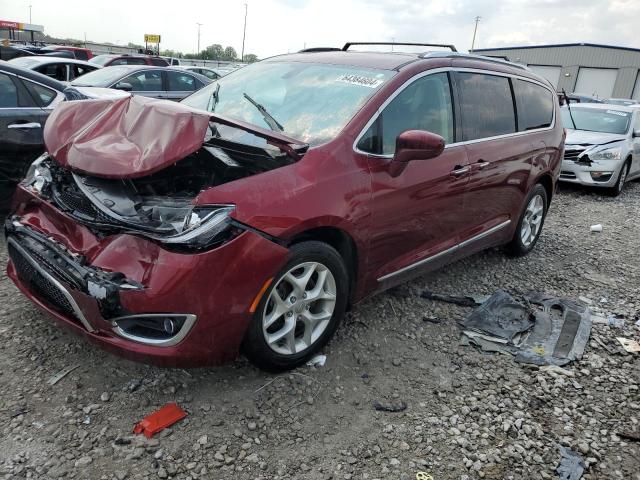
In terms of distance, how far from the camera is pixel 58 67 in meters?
10.7

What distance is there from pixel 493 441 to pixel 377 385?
2.23 feet

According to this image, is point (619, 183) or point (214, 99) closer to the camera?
point (214, 99)

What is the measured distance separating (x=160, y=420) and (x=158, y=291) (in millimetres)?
680

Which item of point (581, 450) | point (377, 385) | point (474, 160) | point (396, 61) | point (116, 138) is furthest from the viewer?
point (474, 160)

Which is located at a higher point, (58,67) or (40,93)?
(40,93)

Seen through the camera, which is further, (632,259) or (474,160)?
(632,259)

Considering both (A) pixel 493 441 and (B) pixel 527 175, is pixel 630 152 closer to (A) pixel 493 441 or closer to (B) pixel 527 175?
(B) pixel 527 175

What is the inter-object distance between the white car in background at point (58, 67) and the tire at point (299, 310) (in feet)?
30.8

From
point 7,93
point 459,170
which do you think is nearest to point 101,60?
point 7,93

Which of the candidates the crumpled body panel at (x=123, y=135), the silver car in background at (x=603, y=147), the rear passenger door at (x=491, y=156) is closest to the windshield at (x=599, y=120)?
the silver car in background at (x=603, y=147)

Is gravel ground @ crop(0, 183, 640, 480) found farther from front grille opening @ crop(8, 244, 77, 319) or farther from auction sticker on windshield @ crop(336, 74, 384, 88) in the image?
auction sticker on windshield @ crop(336, 74, 384, 88)

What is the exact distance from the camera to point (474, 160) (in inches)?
155

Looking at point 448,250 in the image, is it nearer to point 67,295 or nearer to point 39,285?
point 67,295

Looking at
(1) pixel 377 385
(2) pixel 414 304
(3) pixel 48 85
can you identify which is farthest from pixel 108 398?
(3) pixel 48 85
